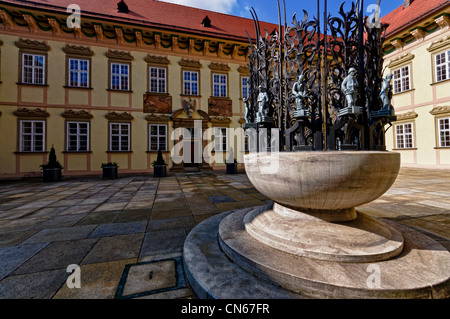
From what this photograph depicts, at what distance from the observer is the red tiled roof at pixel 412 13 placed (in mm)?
12012

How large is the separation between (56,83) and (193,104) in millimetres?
8208

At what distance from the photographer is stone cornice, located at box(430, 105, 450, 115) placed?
1168 cm

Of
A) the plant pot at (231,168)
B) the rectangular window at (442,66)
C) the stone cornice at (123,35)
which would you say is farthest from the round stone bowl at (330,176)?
the rectangular window at (442,66)

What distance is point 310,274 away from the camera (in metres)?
1.50

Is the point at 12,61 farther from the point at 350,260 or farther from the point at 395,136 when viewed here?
the point at 395,136

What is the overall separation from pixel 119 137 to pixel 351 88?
44.4 feet

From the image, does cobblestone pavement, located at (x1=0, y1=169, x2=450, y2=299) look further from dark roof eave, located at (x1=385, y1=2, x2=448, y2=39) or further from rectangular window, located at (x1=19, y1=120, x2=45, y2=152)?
dark roof eave, located at (x1=385, y1=2, x2=448, y2=39)

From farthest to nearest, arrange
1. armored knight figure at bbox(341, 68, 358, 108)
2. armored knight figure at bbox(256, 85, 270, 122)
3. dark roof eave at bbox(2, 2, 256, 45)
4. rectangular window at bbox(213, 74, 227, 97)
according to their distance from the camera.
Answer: rectangular window at bbox(213, 74, 227, 97)
dark roof eave at bbox(2, 2, 256, 45)
armored knight figure at bbox(256, 85, 270, 122)
armored knight figure at bbox(341, 68, 358, 108)

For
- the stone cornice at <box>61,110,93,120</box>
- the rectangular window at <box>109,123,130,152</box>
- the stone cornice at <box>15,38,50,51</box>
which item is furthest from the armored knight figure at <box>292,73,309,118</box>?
the stone cornice at <box>15,38,50,51</box>

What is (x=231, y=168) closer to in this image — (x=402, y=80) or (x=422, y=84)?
(x=422, y=84)

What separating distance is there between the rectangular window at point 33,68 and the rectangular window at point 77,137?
3.08 m

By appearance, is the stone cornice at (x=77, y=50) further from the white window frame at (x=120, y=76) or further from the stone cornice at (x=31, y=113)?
the stone cornice at (x=31, y=113)

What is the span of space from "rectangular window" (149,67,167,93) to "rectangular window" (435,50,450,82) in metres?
17.2

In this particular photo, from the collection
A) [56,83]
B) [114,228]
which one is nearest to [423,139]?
[114,228]
